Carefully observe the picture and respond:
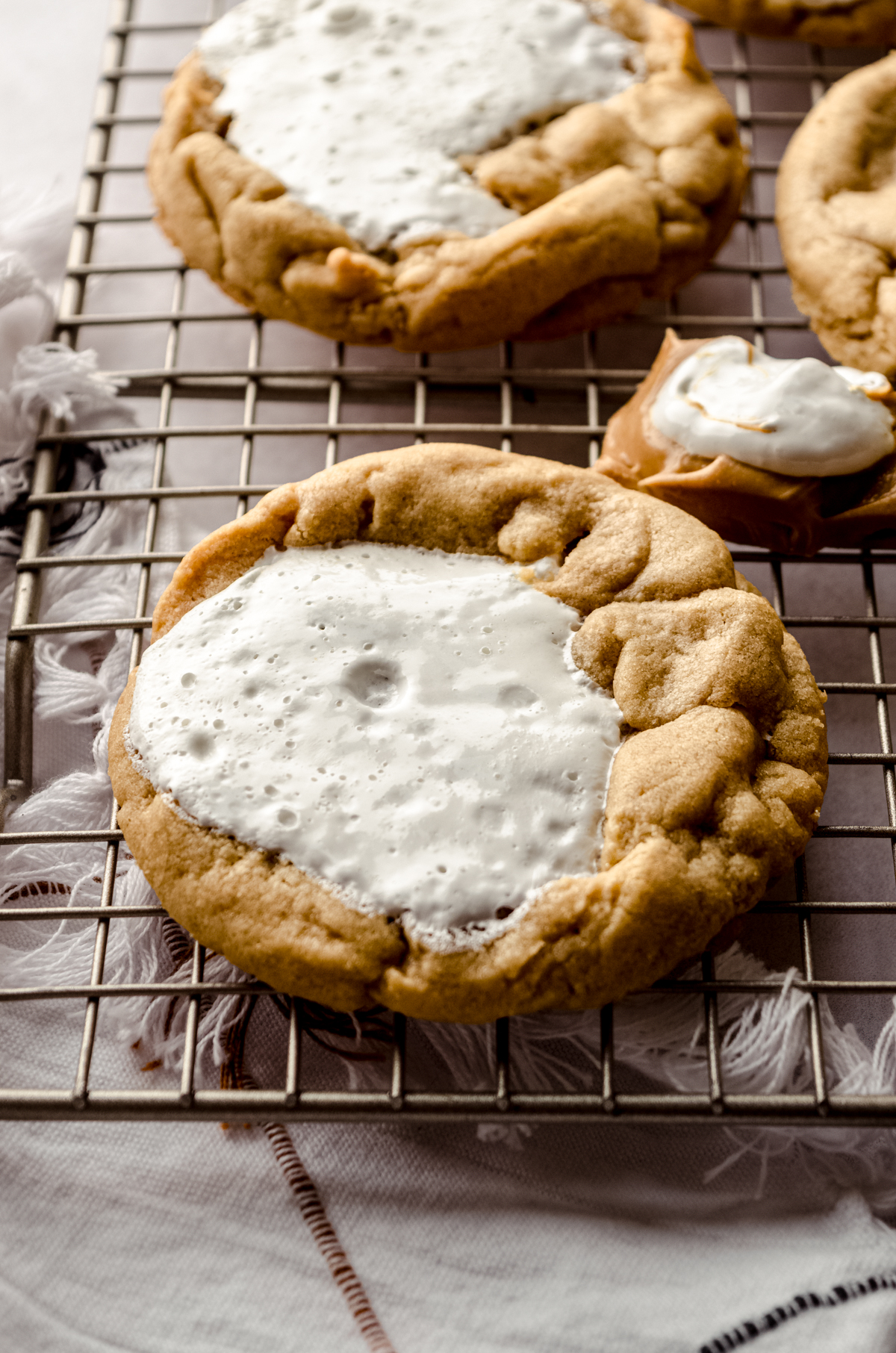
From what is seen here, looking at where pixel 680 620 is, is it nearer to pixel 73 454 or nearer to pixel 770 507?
pixel 770 507

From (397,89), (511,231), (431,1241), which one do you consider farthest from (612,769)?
(397,89)

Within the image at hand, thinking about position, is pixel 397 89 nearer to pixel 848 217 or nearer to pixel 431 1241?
pixel 848 217

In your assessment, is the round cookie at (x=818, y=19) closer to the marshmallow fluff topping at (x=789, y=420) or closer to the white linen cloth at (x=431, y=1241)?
the marshmallow fluff topping at (x=789, y=420)

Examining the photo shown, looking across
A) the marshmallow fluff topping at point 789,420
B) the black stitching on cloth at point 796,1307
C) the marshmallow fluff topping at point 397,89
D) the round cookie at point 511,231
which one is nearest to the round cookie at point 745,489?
the marshmallow fluff topping at point 789,420

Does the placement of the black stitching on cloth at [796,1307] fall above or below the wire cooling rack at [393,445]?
below

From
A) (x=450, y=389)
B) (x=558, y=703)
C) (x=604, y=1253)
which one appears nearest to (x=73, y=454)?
(x=450, y=389)

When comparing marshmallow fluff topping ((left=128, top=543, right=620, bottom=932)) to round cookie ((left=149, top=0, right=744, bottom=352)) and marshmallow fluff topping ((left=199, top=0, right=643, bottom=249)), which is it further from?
marshmallow fluff topping ((left=199, top=0, right=643, bottom=249))
